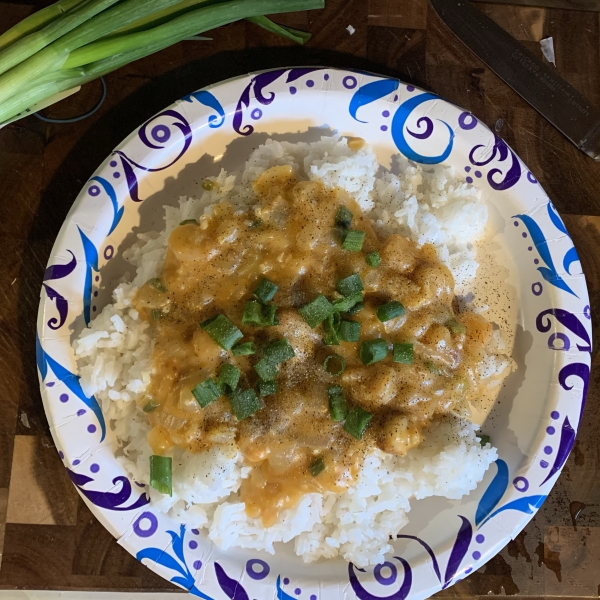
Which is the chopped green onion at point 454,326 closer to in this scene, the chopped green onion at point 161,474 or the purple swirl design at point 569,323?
the purple swirl design at point 569,323

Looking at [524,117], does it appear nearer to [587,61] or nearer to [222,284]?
[587,61]

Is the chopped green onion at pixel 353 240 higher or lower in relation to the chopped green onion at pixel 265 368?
higher

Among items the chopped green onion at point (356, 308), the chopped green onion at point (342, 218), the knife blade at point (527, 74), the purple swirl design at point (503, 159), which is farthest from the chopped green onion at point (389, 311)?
the knife blade at point (527, 74)

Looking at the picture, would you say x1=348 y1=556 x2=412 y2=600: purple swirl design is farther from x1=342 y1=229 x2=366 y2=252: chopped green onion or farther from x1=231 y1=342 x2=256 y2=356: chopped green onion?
x1=342 y1=229 x2=366 y2=252: chopped green onion

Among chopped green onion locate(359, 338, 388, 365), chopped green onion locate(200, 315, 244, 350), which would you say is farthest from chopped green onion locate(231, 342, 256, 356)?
chopped green onion locate(359, 338, 388, 365)

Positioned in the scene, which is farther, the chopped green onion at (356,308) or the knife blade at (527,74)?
the knife blade at (527,74)
